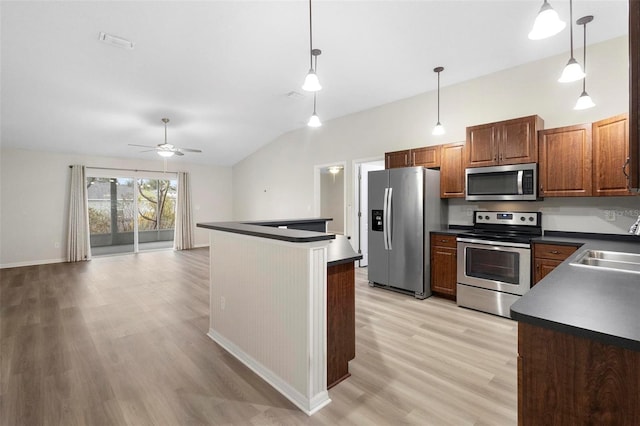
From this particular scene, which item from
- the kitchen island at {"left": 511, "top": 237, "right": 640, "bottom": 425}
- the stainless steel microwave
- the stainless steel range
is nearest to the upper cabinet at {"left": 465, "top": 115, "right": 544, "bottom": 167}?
the stainless steel microwave

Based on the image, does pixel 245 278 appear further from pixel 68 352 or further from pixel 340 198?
pixel 340 198

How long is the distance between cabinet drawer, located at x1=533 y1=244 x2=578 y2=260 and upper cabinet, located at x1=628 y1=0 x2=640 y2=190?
2400mm

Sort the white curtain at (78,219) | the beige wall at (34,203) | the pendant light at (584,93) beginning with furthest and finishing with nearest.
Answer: the white curtain at (78,219) < the beige wall at (34,203) < the pendant light at (584,93)

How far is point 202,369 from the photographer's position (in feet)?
7.79

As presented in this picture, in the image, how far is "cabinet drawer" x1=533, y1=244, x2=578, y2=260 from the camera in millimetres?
2920

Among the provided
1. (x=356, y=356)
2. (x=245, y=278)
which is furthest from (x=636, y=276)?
(x=245, y=278)

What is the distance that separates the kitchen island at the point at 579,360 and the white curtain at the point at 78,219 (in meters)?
8.60

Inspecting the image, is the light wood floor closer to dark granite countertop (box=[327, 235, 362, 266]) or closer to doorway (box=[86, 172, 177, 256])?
dark granite countertop (box=[327, 235, 362, 266])

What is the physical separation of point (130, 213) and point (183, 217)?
4.28 ft

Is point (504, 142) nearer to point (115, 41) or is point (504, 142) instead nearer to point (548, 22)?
point (548, 22)

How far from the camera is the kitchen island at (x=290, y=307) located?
1905 mm

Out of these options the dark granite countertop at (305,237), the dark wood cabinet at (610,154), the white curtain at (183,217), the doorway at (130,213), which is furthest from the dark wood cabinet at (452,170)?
the doorway at (130,213)

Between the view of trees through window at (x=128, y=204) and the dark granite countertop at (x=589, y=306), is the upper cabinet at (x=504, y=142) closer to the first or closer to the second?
the dark granite countertop at (x=589, y=306)

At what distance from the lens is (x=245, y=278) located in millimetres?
2455
